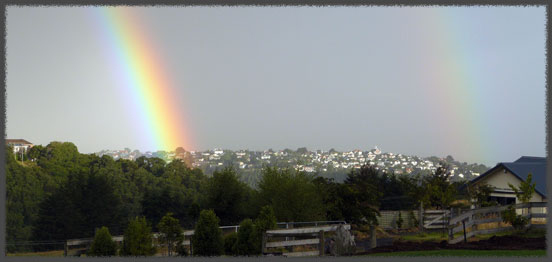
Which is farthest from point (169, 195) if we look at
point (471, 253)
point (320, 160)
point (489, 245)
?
point (471, 253)

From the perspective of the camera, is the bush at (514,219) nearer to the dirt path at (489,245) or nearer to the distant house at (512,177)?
the dirt path at (489,245)

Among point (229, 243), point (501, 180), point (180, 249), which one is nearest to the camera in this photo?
point (229, 243)

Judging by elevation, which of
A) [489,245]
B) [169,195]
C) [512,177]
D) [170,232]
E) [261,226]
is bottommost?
[489,245]

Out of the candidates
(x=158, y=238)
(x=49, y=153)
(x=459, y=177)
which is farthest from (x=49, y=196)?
(x=459, y=177)

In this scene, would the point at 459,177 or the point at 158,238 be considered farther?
the point at 459,177

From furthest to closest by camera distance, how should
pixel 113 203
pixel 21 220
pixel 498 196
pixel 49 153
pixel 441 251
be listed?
pixel 49 153
pixel 21 220
pixel 113 203
pixel 498 196
pixel 441 251

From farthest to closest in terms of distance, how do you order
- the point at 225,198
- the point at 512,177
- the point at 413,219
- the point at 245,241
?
1. the point at 413,219
2. the point at 512,177
3. the point at 225,198
4. the point at 245,241

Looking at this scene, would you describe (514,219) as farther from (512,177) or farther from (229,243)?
(229,243)

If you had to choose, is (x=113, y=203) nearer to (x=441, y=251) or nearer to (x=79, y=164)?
(x=79, y=164)
